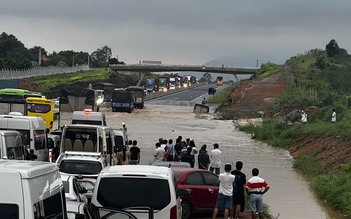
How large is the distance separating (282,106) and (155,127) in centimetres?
1695

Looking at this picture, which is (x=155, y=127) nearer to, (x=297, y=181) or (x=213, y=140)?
(x=213, y=140)

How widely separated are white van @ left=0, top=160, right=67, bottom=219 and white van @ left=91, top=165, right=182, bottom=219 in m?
3.72

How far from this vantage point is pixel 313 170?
2895 cm

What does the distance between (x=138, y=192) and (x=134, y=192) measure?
7 cm

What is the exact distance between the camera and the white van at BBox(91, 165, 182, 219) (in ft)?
34.0

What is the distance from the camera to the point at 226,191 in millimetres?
14016

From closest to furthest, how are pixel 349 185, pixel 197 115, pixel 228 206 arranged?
1. pixel 228 206
2. pixel 349 185
3. pixel 197 115

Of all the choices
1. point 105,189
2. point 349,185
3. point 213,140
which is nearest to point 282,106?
point 213,140

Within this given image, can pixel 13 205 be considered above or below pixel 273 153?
above

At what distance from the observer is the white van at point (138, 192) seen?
34.0 ft

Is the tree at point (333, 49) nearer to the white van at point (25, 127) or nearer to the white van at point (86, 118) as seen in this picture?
the white van at point (86, 118)

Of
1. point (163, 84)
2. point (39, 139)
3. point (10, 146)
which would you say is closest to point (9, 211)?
point (10, 146)

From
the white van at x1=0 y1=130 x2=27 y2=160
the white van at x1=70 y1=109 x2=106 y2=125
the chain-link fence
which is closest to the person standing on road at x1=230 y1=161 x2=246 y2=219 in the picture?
the white van at x1=0 y1=130 x2=27 y2=160

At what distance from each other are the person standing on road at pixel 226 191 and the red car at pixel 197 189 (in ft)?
4.82
